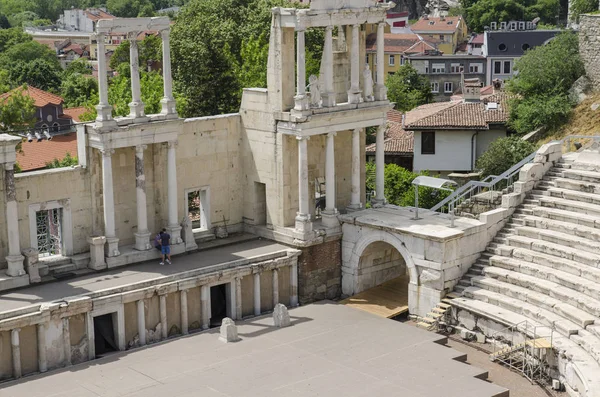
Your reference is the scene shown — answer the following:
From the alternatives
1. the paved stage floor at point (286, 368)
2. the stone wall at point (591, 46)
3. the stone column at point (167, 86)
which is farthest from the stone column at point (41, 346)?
the stone wall at point (591, 46)

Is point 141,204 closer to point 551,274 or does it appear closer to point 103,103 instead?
point 103,103

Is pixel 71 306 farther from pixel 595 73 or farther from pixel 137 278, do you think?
pixel 595 73

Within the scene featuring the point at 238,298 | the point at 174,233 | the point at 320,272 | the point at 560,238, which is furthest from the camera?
the point at 320,272

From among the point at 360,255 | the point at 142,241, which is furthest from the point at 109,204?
the point at 360,255

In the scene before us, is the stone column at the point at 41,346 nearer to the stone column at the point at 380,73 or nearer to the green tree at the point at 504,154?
the stone column at the point at 380,73

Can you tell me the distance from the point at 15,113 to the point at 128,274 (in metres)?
16.9

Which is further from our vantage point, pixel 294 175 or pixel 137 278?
pixel 294 175

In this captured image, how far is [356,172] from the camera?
3781 cm

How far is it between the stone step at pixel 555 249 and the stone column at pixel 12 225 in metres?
15.7

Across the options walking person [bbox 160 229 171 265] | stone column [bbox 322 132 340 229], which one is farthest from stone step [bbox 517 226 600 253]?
walking person [bbox 160 229 171 265]

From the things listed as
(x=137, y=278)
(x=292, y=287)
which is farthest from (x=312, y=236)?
(x=137, y=278)

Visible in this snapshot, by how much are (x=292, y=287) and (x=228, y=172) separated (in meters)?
4.81

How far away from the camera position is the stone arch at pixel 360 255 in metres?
34.8

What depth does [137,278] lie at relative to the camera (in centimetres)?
3266
